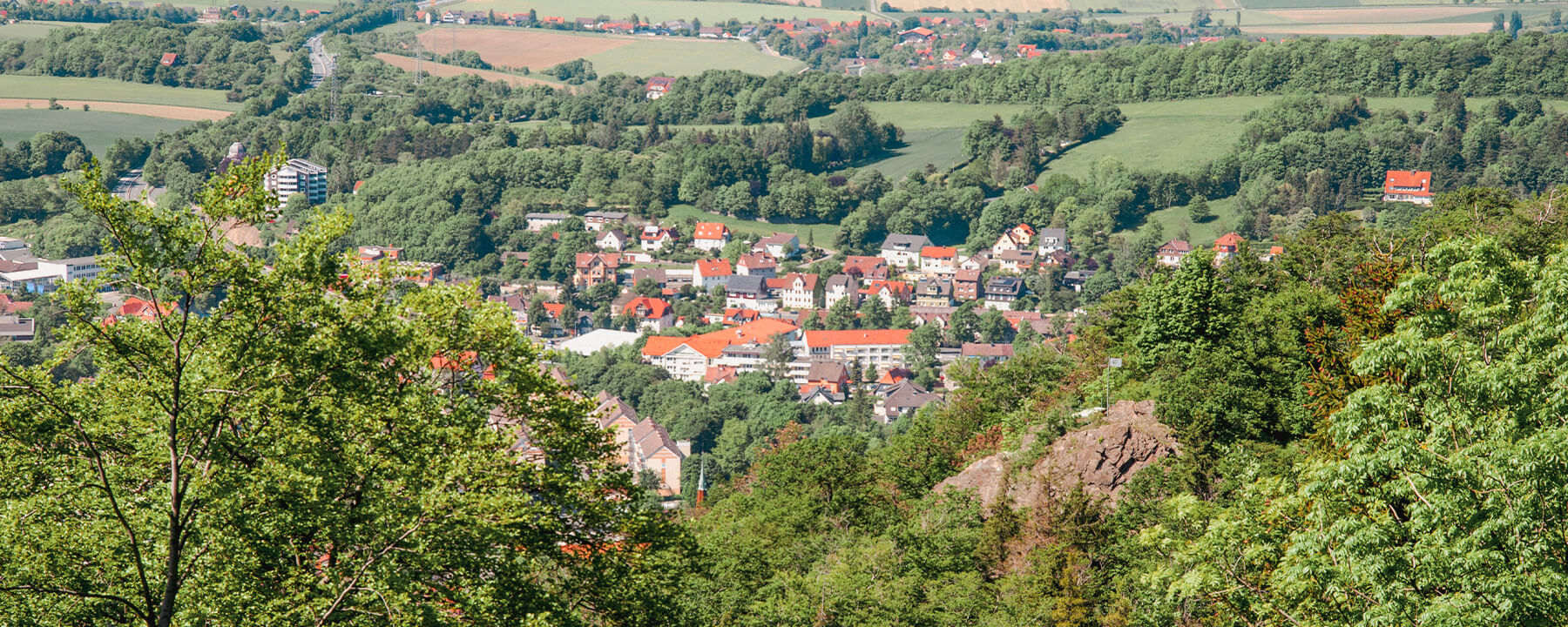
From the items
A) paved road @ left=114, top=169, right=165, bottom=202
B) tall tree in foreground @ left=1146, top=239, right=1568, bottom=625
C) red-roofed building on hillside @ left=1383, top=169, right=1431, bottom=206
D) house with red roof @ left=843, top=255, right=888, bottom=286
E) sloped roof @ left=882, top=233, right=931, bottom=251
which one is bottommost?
house with red roof @ left=843, top=255, right=888, bottom=286

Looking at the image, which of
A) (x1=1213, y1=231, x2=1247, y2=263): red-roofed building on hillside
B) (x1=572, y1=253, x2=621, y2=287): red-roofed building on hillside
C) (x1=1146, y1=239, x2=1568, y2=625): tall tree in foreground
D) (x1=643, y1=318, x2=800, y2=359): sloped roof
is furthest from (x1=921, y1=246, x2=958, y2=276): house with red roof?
(x1=1146, y1=239, x2=1568, y2=625): tall tree in foreground

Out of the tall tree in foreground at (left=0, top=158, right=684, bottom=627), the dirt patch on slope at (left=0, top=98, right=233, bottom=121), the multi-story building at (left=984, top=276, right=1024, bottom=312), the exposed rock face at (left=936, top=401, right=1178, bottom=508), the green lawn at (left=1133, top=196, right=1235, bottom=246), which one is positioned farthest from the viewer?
the dirt patch on slope at (left=0, top=98, right=233, bottom=121)

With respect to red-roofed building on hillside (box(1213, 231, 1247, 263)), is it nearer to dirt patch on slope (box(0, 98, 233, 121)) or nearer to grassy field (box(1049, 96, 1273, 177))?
grassy field (box(1049, 96, 1273, 177))

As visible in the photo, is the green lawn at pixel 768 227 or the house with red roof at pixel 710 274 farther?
the green lawn at pixel 768 227

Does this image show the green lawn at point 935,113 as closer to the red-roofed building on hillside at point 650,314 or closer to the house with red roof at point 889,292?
the house with red roof at point 889,292

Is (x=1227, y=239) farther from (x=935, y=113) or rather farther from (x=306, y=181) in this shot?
(x=306, y=181)

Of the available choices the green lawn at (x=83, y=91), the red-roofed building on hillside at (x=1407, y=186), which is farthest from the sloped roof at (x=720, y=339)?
the green lawn at (x=83, y=91)

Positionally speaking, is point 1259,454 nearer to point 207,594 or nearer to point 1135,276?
point 207,594
